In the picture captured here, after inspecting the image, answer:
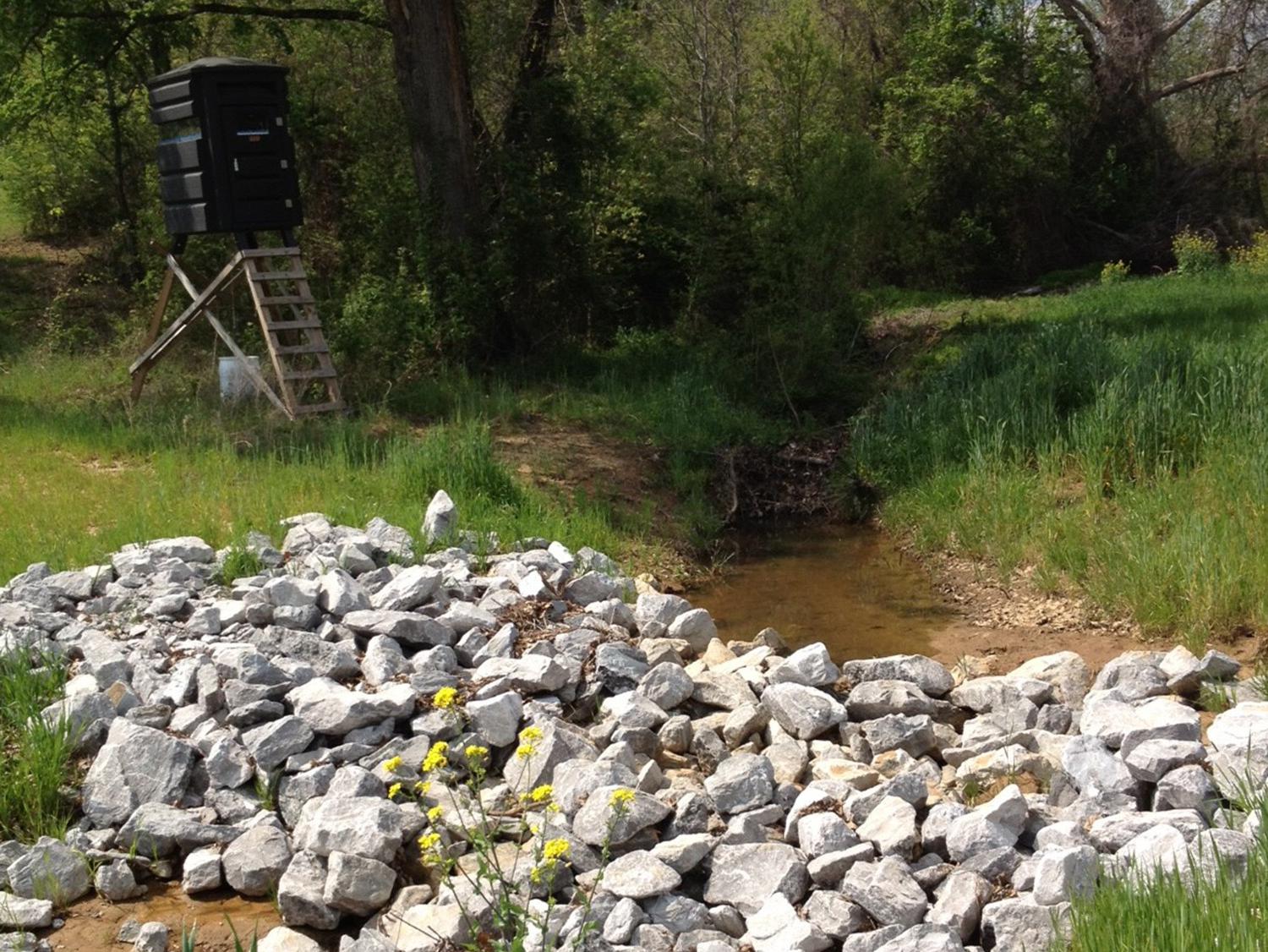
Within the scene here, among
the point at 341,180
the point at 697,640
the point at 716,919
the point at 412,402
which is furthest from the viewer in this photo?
the point at 341,180

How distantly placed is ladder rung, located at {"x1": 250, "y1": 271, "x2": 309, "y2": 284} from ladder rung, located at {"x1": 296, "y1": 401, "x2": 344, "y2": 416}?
1.16 metres

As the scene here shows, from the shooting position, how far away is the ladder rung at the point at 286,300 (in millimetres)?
11719

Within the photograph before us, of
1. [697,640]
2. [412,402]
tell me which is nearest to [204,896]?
[697,640]

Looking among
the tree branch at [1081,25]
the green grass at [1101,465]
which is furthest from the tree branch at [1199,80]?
the green grass at [1101,465]

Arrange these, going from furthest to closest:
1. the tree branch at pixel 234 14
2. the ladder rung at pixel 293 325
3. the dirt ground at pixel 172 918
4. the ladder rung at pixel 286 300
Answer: the tree branch at pixel 234 14 < the ladder rung at pixel 286 300 < the ladder rung at pixel 293 325 < the dirt ground at pixel 172 918

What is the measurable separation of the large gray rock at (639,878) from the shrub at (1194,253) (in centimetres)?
1864

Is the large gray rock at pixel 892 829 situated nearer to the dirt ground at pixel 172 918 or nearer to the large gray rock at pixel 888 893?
the large gray rock at pixel 888 893

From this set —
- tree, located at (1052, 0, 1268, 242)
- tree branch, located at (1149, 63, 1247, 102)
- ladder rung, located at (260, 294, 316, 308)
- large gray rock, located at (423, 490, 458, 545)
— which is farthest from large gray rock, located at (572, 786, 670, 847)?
tree branch, located at (1149, 63, 1247, 102)

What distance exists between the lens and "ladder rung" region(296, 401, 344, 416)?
11.4 m

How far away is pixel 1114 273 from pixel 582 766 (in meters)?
19.0

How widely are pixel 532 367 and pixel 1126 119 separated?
16013mm

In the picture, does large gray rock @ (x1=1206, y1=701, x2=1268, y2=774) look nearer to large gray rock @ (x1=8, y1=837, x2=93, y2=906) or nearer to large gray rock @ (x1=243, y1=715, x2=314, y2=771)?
large gray rock @ (x1=243, y1=715, x2=314, y2=771)

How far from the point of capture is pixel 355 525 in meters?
8.38

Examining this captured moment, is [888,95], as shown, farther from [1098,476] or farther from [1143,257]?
[1098,476]
